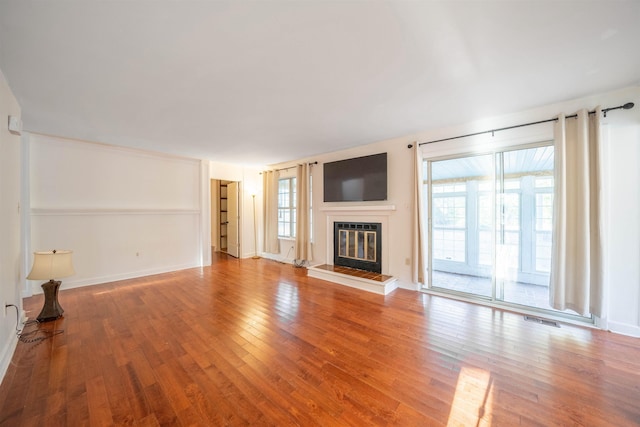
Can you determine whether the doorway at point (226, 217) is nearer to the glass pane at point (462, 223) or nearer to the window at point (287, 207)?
the window at point (287, 207)

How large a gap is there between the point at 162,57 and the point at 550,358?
13.4 ft

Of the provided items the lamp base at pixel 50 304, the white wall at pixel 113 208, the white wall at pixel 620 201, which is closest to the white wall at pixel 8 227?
the lamp base at pixel 50 304

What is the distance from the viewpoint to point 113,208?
4.27m

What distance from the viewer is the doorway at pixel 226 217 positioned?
6469 millimetres

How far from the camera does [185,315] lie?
2859 mm

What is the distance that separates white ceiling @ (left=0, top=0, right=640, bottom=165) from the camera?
4.67 ft

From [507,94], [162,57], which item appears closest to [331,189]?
[507,94]

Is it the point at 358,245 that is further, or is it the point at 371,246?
the point at 358,245

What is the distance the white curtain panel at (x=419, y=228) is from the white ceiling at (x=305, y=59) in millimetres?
678

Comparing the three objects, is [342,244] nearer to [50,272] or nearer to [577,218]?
[577,218]

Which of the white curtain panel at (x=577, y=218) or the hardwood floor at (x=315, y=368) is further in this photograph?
the white curtain panel at (x=577, y=218)

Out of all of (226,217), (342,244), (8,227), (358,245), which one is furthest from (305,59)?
(226,217)

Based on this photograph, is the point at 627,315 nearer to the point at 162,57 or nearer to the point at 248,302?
the point at 248,302

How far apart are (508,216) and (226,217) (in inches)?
270
